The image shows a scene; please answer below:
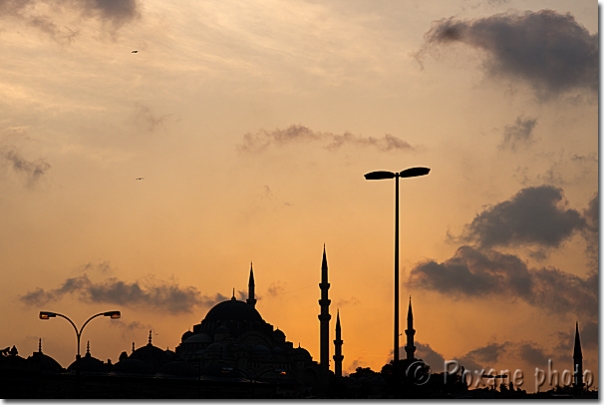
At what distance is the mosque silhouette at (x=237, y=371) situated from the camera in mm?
94312

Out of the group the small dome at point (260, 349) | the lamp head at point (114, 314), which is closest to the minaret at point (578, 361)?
the small dome at point (260, 349)

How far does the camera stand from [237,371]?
12962cm

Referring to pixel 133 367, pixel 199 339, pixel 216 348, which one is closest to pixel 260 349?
pixel 216 348

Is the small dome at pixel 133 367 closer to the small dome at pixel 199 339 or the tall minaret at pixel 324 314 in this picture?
the tall minaret at pixel 324 314

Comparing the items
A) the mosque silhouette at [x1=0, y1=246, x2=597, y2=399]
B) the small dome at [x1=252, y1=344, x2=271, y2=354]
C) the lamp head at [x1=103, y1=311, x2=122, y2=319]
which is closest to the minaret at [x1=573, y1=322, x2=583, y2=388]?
the mosque silhouette at [x1=0, y1=246, x2=597, y2=399]

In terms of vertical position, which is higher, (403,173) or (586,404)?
(403,173)

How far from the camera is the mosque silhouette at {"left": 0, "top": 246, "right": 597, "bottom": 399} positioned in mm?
94312

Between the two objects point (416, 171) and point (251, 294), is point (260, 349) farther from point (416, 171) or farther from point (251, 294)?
point (416, 171)

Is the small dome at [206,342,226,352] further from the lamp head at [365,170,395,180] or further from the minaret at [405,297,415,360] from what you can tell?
the lamp head at [365,170,395,180]

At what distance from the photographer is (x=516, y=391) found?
134 meters

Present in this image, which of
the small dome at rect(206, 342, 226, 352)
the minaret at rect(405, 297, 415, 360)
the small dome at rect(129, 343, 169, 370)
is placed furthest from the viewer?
the small dome at rect(206, 342, 226, 352)

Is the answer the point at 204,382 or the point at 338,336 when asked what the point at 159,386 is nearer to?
the point at 204,382

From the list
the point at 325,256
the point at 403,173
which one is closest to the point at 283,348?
the point at 325,256

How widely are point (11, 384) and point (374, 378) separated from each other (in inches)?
3491
